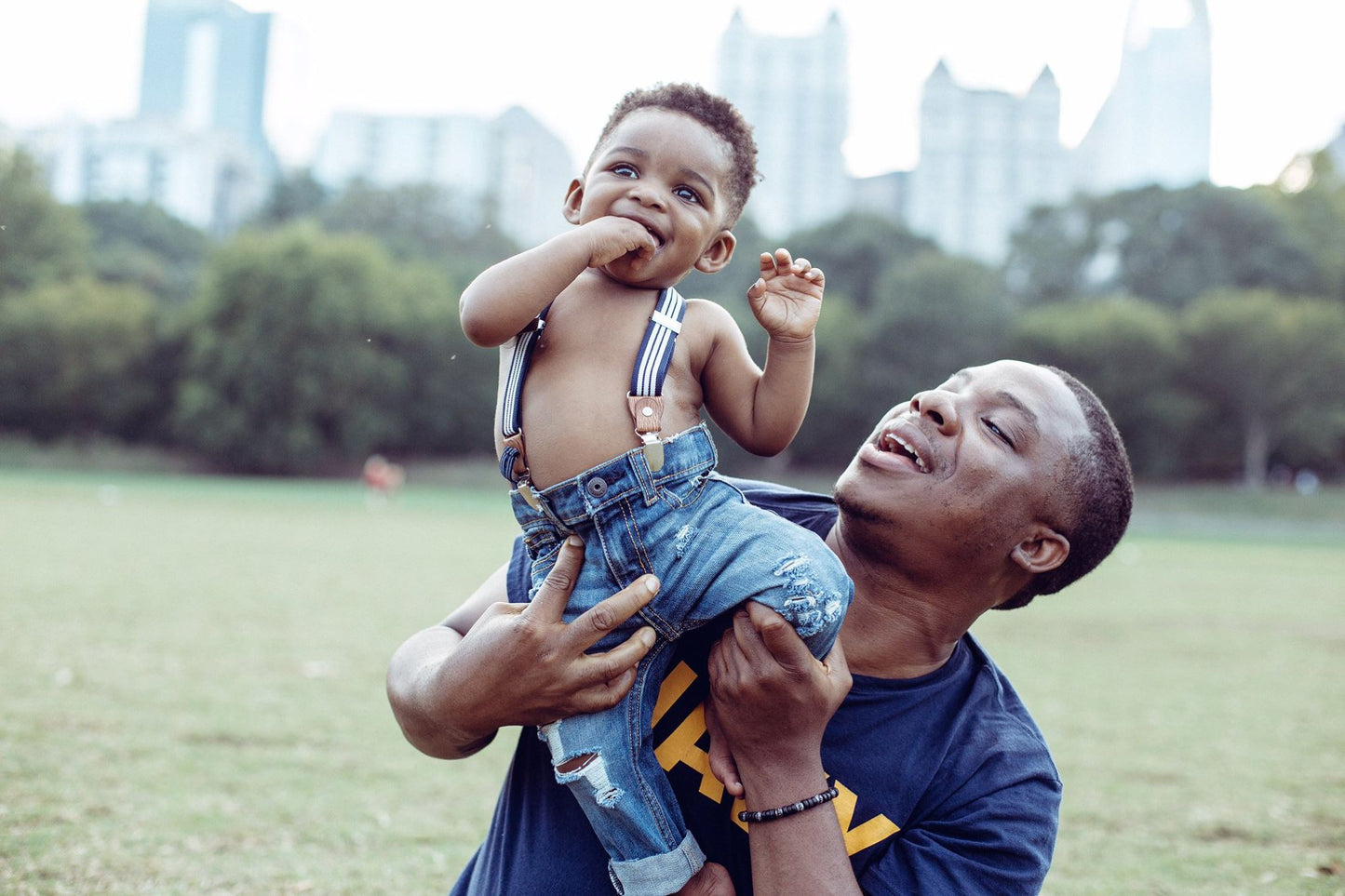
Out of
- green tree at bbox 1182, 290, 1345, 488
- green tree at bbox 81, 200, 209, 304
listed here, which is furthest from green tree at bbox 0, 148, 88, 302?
green tree at bbox 1182, 290, 1345, 488

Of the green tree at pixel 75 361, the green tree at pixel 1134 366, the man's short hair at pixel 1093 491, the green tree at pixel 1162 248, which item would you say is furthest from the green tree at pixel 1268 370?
the man's short hair at pixel 1093 491

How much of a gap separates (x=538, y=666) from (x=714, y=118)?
4.55ft

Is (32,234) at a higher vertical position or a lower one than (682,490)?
lower

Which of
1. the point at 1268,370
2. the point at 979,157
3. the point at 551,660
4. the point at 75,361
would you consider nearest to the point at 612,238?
the point at 551,660

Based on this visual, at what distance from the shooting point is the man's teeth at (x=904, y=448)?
7.50ft

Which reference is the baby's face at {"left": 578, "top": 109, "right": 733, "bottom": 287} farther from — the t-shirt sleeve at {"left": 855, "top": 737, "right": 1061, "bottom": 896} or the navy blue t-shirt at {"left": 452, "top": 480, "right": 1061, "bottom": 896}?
the t-shirt sleeve at {"left": 855, "top": 737, "right": 1061, "bottom": 896}

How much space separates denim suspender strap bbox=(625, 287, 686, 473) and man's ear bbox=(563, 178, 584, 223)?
45cm

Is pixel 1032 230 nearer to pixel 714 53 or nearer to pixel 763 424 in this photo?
pixel 714 53

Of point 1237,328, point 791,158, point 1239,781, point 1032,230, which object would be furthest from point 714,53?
point 1239,781

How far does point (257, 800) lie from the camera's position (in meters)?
5.11

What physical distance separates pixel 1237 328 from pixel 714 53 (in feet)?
233

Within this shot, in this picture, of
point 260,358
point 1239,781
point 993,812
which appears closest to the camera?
point 993,812

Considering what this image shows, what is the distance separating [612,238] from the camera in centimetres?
228

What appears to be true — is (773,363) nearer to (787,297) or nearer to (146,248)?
(787,297)
